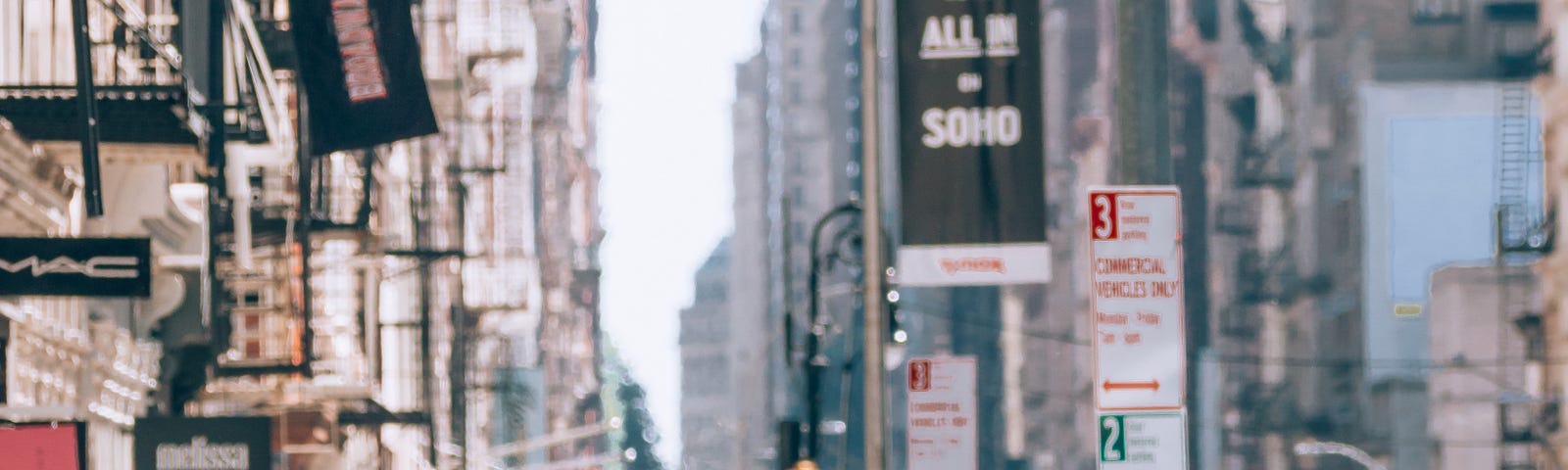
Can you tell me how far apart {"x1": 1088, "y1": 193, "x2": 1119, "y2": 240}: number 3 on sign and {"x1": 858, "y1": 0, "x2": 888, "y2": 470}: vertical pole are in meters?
7.69

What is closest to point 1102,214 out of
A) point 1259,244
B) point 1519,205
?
point 1519,205

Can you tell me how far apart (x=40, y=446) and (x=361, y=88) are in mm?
8724

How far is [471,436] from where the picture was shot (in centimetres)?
Answer: 6356

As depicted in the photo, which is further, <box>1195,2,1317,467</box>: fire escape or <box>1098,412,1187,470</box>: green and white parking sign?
<box>1195,2,1317,467</box>: fire escape

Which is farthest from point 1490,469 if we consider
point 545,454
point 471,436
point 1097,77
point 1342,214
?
point 545,454

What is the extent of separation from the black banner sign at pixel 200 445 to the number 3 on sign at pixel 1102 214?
7522 mm

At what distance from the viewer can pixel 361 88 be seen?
78.1 feet

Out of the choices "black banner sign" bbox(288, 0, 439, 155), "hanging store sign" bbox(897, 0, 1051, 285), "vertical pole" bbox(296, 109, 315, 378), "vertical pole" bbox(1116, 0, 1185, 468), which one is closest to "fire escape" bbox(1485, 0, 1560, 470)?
"vertical pole" bbox(296, 109, 315, 378)

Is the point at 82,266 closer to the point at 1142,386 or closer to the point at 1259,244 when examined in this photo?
the point at 1142,386

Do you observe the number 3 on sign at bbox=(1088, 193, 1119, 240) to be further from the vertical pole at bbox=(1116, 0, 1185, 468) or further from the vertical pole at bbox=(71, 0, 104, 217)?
the vertical pole at bbox=(71, 0, 104, 217)

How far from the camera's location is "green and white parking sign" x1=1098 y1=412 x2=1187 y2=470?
51.7ft

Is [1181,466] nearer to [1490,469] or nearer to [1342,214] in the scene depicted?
[1490,469]

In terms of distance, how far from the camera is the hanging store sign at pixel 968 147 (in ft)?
62.5

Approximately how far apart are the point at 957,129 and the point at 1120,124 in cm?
258
